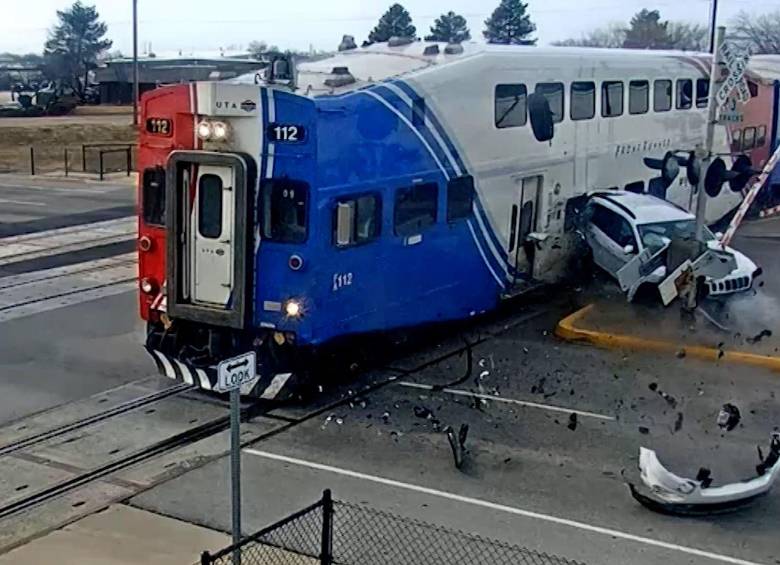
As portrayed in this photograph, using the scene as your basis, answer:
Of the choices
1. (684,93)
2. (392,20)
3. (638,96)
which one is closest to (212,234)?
(638,96)

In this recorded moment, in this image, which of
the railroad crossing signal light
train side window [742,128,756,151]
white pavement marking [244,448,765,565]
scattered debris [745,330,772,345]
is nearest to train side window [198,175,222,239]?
white pavement marking [244,448,765,565]

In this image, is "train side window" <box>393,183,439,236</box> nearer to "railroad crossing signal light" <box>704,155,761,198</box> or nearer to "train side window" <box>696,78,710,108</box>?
"train side window" <box>696,78,710,108</box>

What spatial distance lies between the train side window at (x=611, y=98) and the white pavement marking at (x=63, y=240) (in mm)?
10211

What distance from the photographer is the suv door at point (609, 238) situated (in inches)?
623

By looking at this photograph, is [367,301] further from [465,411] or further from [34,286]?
[34,286]

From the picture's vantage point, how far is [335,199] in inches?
450

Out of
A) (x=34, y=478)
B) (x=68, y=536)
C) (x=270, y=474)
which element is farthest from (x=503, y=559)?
(x=34, y=478)

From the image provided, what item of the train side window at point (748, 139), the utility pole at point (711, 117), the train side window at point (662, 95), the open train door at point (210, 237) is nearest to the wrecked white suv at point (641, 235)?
the utility pole at point (711, 117)

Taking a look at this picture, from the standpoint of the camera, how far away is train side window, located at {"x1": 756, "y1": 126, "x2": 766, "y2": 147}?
957 inches

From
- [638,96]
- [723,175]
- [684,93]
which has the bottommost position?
[723,175]

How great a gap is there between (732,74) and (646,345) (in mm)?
3725

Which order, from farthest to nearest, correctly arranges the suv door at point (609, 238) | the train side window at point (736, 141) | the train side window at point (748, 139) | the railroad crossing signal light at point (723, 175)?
the train side window at point (748, 139) < the train side window at point (736, 141) < the railroad crossing signal light at point (723, 175) < the suv door at point (609, 238)

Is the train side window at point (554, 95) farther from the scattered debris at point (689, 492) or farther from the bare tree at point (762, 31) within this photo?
the bare tree at point (762, 31)

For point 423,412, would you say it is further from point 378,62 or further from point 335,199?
point 378,62
